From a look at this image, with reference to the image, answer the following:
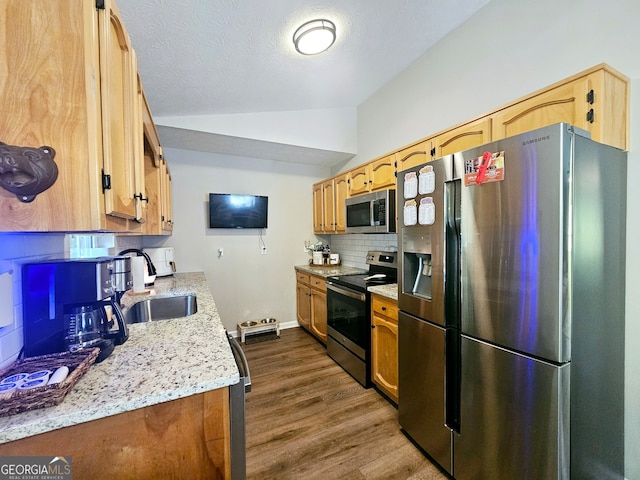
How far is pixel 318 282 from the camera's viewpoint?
3.25 m

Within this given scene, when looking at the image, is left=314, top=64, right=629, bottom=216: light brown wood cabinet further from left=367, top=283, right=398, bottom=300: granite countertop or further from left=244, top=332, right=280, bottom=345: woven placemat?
left=244, top=332, right=280, bottom=345: woven placemat

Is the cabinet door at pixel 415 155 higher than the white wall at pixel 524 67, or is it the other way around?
the white wall at pixel 524 67

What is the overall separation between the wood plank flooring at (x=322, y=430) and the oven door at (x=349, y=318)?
12.9 inches

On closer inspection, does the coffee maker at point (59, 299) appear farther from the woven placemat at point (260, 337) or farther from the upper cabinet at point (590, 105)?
the woven placemat at point (260, 337)

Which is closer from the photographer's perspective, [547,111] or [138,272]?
[547,111]

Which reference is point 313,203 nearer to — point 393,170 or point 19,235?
point 393,170

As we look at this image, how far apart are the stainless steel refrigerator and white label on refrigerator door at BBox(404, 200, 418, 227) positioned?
4.0 inches

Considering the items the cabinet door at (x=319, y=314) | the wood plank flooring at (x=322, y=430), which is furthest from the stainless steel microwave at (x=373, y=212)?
the wood plank flooring at (x=322, y=430)

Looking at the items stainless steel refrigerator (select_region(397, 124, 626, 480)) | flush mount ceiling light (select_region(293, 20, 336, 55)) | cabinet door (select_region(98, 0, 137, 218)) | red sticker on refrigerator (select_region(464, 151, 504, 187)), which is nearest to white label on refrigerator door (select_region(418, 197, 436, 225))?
stainless steel refrigerator (select_region(397, 124, 626, 480))

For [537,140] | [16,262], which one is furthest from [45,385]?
[537,140]

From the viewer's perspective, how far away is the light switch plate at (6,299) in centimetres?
82

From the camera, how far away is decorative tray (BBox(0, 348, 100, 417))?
67 centimetres

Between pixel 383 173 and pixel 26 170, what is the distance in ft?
Result: 7.80

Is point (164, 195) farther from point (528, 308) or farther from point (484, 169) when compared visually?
point (528, 308)
